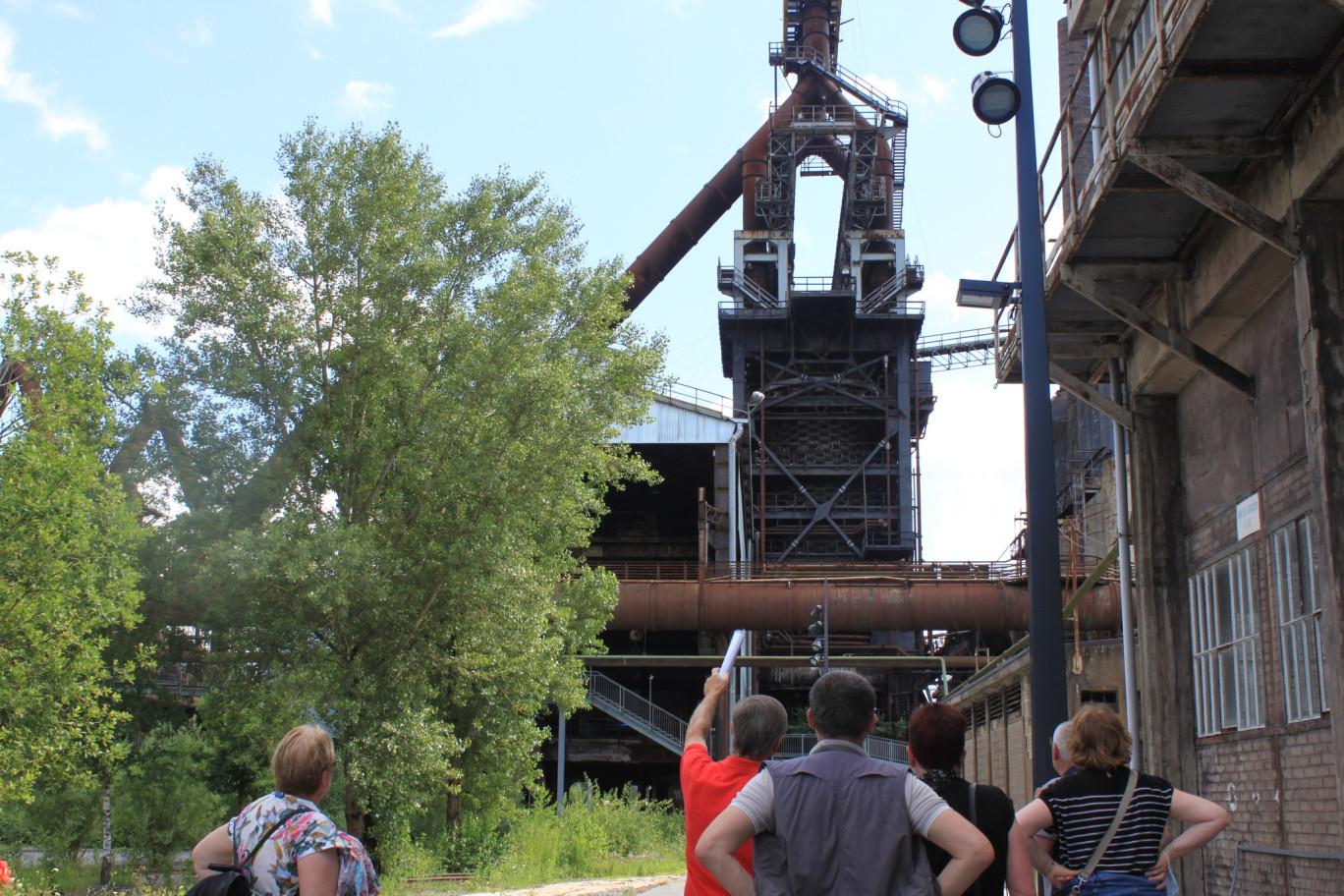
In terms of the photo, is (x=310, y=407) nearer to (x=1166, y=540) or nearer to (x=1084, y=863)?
(x=1166, y=540)

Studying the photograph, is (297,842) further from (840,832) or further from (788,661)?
(788,661)

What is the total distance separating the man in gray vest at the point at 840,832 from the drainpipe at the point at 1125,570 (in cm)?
890

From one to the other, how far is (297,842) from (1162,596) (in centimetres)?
1017

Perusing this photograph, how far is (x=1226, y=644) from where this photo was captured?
1045 cm

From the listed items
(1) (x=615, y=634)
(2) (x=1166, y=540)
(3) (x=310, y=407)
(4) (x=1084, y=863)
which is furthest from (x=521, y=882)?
(1) (x=615, y=634)

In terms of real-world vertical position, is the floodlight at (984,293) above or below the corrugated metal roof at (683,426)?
below

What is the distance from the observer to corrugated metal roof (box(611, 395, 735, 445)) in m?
34.8

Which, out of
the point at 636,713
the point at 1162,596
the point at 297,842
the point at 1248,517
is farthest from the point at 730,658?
the point at 636,713

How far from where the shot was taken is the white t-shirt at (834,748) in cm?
329

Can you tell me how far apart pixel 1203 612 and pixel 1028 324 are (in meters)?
4.69

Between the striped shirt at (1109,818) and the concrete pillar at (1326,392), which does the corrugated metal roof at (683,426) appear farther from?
the striped shirt at (1109,818)

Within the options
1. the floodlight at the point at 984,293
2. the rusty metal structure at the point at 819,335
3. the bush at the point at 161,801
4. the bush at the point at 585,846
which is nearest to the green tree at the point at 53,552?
the bush at the point at 161,801

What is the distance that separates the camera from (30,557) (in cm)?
1314

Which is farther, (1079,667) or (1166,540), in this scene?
(1079,667)
